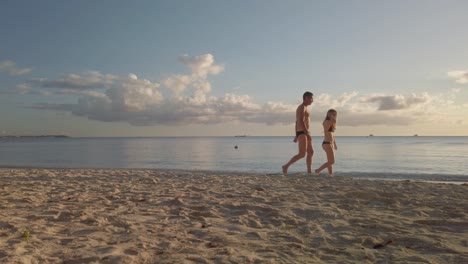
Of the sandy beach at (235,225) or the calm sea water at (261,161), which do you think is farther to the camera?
the calm sea water at (261,161)

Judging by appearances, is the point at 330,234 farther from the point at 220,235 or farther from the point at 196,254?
the point at 196,254

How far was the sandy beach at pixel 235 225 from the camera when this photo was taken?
3.34 metres

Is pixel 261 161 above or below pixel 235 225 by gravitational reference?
below

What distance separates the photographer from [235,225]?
4.51 metres

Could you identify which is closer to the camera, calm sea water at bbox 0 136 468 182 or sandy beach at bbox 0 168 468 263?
sandy beach at bbox 0 168 468 263

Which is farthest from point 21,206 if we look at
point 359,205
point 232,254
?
point 359,205

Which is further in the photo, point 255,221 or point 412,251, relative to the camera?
point 255,221

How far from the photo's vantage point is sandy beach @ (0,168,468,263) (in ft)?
10.9

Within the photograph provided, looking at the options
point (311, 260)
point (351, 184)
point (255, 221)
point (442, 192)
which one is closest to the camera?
point (311, 260)

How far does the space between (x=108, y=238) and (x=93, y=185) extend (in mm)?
4724

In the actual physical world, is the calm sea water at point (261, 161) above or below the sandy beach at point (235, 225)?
below

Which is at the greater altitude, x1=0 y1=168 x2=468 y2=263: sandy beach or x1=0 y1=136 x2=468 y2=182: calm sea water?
x1=0 y1=168 x2=468 y2=263: sandy beach

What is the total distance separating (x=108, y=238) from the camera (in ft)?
12.6

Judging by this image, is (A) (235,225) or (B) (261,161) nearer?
(A) (235,225)
